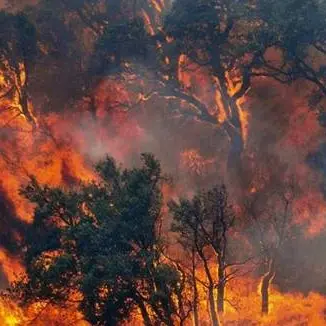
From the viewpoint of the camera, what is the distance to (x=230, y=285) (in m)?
35.9

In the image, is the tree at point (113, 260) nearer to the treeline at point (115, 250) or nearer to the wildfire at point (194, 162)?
the treeline at point (115, 250)

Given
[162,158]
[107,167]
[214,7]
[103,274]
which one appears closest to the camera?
[103,274]

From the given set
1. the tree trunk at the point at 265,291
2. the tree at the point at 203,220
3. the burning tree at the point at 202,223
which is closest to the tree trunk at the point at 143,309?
the burning tree at the point at 202,223

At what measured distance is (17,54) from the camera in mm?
41969

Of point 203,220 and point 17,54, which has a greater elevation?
point 17,54

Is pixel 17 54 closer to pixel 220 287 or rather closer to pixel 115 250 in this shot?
pixel 115 250

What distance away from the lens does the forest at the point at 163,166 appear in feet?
80.4

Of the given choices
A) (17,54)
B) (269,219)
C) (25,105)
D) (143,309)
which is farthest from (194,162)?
(143,309)

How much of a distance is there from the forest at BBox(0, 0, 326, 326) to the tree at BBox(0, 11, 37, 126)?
0.42 feet

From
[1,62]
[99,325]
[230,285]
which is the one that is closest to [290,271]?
[230,285]

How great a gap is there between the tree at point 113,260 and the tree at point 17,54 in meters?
19.9

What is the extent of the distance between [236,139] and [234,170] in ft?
9.18

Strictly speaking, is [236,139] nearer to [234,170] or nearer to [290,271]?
[234,170]

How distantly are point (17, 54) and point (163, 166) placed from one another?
54.9 ft
